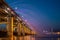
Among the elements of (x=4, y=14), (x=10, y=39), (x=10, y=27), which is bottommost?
(x=10, y=39)

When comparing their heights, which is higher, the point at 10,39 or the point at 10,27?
the point at 10,27

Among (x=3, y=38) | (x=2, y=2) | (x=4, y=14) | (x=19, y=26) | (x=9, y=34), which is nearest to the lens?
(x=2, y=2)

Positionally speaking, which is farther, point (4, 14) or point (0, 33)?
point (4, 14)

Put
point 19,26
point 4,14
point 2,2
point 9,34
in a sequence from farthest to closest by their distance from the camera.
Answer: point 19,26, point 4,14, point 9,34, point 2,2

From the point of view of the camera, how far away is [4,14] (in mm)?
50188

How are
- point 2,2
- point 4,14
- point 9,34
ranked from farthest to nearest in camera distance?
point 4,14 < point 9,34 < point 2,2

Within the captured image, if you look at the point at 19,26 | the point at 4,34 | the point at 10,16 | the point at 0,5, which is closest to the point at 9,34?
the point at 4,34

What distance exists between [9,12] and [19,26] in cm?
2813

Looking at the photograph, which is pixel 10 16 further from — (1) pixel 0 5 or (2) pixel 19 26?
(2) pixel 19 26

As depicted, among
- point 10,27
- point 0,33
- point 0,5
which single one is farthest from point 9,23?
point 0,5

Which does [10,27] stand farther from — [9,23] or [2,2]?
[2,2]

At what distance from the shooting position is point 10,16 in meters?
49.7

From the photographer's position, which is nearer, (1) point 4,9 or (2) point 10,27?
(1) point 4,9

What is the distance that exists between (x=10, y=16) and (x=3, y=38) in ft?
26.6
